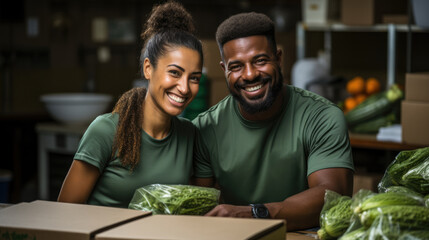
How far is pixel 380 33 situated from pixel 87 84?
3166mm

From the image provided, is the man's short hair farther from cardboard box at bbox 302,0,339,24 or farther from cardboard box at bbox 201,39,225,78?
cardboard box at bbox 302,0,339,24

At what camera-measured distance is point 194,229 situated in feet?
4.37

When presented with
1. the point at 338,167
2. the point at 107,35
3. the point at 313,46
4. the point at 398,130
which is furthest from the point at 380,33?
the point at 338,167

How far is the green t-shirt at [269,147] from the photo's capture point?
2025mm

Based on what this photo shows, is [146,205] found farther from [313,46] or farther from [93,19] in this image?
[93,19]

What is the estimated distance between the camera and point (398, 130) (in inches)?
146

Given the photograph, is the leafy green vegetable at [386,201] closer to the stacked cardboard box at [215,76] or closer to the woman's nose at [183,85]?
the woman's nose at [183,85]

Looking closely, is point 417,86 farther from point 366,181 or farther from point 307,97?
point 307,97

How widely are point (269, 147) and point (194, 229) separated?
78 centimetres

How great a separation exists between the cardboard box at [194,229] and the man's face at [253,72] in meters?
0.69

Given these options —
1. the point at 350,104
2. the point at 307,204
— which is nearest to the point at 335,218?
the point at 307,204

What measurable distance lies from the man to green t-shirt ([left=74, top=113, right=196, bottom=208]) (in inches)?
6.8

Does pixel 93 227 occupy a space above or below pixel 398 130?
above

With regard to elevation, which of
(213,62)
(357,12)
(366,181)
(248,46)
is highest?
(248,46)
